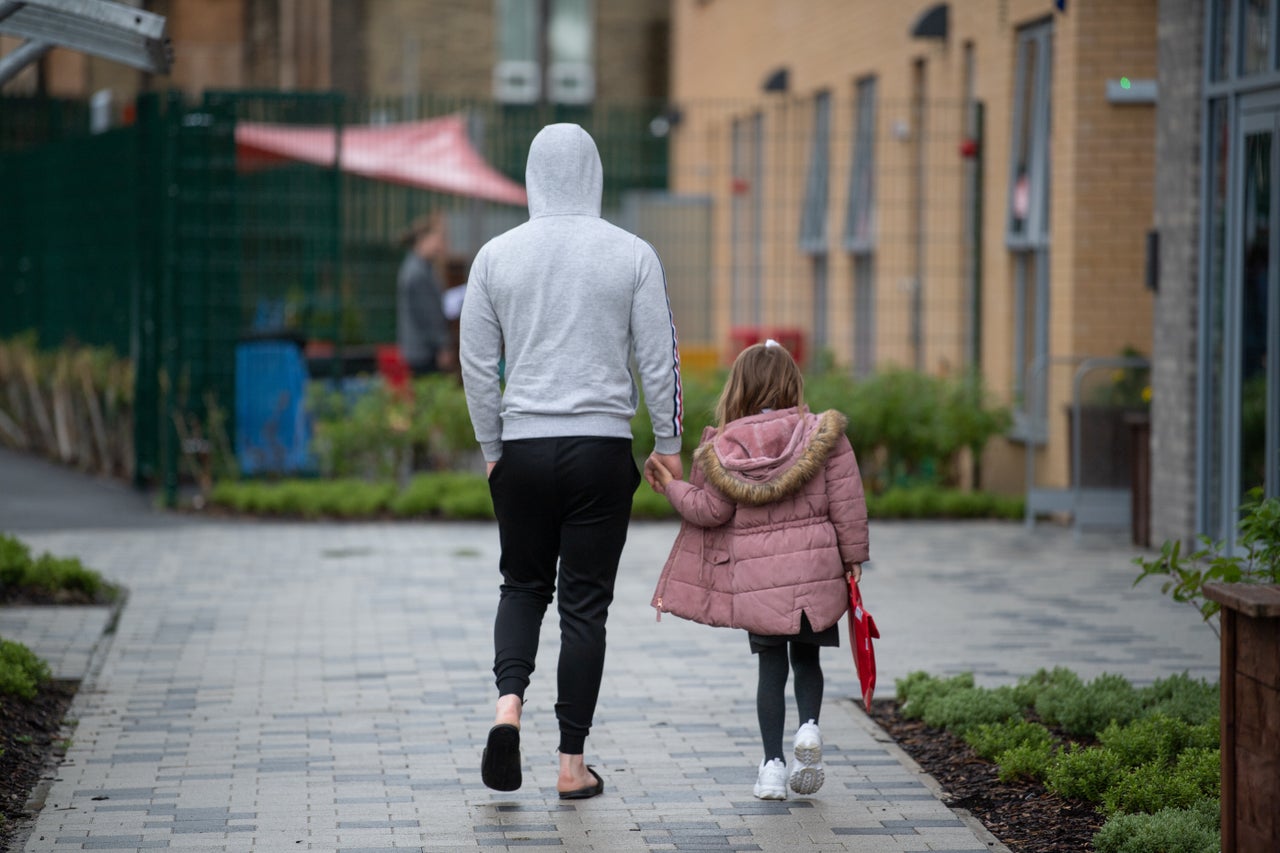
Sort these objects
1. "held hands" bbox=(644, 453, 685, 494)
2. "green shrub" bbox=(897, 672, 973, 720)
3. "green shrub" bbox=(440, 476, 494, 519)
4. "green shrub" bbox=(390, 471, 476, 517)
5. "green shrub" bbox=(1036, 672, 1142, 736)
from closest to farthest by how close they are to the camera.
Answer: "held hands" bbox=(644, 453, 685, 494)
"green shrub" bbox=(1036, 672, 1142, 736)
"green shrub" bbox=(897, 672, 973, 720)
"green shrub" bbox=(440, 476, 494, 519)
"green shrub" bbox=(390, 471, 476, 517)

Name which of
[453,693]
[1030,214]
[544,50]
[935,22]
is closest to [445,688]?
[453,693]

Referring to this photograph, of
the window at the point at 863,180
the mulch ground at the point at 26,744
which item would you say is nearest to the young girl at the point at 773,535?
the mulch ground at the point at 26,744

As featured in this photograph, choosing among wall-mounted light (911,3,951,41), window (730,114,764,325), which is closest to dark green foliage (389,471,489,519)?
wall-mounted light (911,3,951,41)

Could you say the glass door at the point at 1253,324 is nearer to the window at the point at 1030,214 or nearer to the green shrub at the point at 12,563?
the window at the point at 1030,214

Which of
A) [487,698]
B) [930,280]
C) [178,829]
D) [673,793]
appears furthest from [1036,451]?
[178,829]

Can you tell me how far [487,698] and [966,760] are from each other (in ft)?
6.06

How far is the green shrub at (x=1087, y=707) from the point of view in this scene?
A: 613 centimetres

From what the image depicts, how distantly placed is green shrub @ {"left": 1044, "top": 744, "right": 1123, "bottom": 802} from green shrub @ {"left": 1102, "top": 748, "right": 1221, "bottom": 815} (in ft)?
0.16

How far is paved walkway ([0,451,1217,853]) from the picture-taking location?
5258 millimetres

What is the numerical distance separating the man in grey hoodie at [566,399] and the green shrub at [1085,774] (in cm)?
130

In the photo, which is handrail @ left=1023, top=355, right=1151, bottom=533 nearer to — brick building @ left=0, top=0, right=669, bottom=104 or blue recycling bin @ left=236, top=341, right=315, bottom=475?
blue recycling bin @ left=236, top=341, right=315, bottom=475

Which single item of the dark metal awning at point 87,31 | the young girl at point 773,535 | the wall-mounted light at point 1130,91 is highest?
the wall-mounted light at point 1130,91

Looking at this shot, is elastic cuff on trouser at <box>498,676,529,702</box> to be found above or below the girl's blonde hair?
below

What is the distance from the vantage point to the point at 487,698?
23.0 ft
